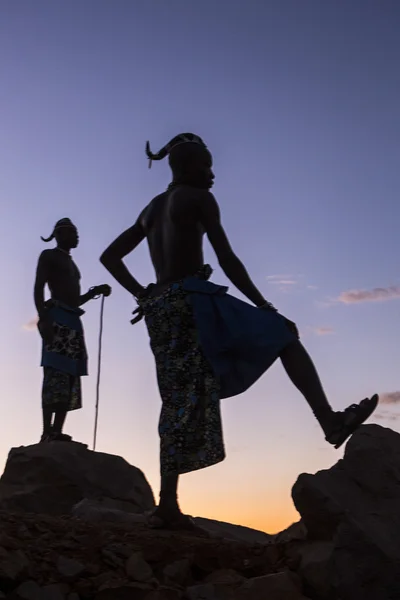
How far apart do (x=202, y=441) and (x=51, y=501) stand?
3.24m

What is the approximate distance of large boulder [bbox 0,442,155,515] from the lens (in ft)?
25.3

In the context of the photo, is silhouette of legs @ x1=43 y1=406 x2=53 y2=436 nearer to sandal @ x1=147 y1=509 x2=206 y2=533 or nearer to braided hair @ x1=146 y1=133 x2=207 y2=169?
sandal @ x1=147 y1=509 x2=206 y2=533

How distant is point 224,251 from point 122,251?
3.25ft

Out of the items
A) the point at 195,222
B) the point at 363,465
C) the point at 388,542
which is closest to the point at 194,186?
the point at 195,222

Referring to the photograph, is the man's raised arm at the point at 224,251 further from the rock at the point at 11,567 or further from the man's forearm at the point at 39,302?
the man's forearm at the point at 39,302

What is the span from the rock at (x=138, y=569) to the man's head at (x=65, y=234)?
5472 millimetres

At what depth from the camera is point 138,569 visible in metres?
4.10

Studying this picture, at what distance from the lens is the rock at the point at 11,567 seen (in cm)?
378

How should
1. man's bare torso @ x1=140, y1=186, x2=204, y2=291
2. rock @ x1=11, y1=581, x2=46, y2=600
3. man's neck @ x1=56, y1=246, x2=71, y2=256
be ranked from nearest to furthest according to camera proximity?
rock @ x1=11, y1=581, x2=46, y2=600 < man's bare torso @ x1=140, y1=186, x2=204, y2=291 < man's neck @ x1=56, y1=246, x2=71, y2=256

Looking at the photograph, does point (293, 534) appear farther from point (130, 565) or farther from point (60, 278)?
point (60, 278)

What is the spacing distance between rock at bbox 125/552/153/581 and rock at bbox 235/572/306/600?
0.49 metres

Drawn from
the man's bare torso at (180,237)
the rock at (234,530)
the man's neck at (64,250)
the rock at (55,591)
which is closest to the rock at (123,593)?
the rock at (55,591)

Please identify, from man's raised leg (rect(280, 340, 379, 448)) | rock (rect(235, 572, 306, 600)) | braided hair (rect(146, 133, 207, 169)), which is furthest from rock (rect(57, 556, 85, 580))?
braided hair (rect(146, 133, 207, 169))

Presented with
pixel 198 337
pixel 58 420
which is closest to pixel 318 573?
pixel 198 337
